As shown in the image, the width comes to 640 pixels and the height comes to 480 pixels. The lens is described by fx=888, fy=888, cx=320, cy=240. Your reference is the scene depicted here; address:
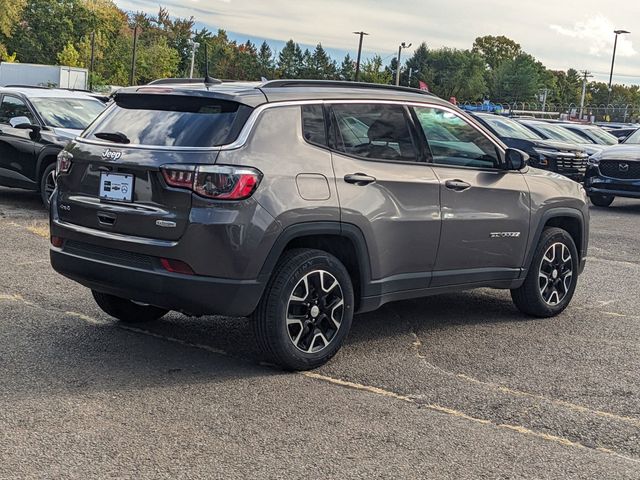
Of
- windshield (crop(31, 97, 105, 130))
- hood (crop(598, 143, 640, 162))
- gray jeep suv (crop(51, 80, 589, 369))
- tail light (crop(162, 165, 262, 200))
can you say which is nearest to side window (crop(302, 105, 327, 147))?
gray jeep suv (crop(51, 80, 589, 369))

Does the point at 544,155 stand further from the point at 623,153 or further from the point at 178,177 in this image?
the point at 178,177

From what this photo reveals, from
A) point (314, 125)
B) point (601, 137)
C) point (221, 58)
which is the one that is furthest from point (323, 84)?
point (221, 58)

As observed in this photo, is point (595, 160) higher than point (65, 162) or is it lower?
higher

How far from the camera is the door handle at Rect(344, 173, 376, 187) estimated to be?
5428 mm

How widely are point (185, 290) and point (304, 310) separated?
75 centimetres

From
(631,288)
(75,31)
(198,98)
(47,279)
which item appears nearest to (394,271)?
(198,98)

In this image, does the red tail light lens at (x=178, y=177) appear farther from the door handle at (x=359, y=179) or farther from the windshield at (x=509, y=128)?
the windshield at (x=509, y=128)

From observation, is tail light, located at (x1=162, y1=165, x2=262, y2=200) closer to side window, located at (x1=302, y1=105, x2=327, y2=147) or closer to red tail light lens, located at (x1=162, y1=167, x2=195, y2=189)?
red tail light lens, located at (x1=162, y1=167, x2=195, y2=189)

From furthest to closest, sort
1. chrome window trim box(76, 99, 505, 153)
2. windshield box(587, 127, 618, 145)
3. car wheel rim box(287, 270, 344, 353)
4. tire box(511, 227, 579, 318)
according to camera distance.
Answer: windshield box(587, 127, 618, 145)
tire box(511, 227, 579, 318)
car wheel rim box(287, 270, 344, 353)
chrome window trim box(76, 99, 505, 153)

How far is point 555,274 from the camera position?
7090 millimetres

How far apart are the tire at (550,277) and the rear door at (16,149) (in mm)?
7515

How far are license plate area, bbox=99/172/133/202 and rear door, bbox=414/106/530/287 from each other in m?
2.07

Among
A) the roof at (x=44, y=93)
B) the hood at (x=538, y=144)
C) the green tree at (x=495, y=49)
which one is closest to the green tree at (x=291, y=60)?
the green tree at (x=495, y=49)

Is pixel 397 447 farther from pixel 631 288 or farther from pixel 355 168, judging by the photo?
pixel 631 288
